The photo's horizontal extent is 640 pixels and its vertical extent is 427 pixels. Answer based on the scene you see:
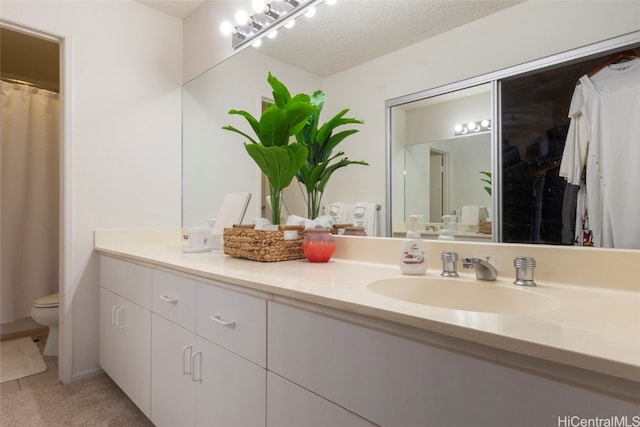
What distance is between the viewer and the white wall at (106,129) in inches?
71.7

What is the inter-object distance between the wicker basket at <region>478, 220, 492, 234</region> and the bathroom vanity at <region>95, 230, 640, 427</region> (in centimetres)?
8

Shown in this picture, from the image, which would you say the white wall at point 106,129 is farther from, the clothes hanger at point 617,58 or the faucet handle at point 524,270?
the clothes hanger at point 617,58

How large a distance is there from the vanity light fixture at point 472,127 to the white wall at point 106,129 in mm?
1814

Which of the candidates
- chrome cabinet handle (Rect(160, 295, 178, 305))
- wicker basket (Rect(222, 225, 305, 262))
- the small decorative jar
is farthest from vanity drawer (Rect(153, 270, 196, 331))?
the small decorative jar

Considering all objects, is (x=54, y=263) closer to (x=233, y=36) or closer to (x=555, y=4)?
(x=233, y=36)

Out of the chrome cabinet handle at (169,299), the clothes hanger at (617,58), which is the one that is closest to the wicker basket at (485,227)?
the clothes hanger at (617,58)

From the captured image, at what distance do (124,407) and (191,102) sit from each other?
5.89 feet

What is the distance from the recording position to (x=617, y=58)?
845mm

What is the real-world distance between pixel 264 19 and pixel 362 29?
0.62 m

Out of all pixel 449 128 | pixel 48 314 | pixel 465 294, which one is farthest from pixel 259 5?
pixel 48 314

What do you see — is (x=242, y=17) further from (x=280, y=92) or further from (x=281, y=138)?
(x=281, y=138)

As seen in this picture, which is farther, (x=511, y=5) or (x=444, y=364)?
(x=511, y=5)

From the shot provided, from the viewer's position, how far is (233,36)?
190cm

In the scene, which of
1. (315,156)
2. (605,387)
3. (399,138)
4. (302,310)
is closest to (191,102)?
(315,156)
